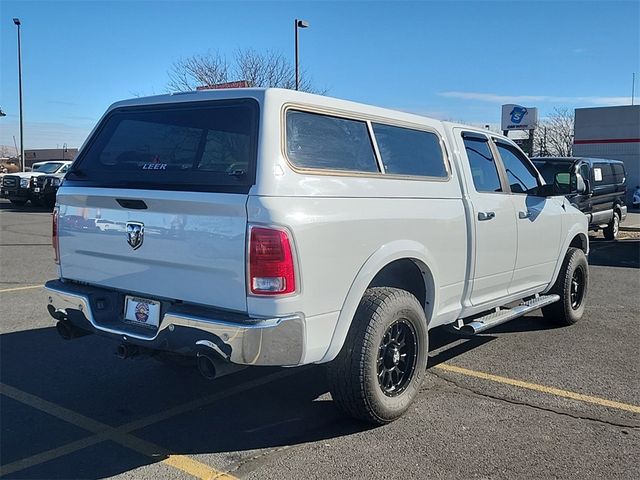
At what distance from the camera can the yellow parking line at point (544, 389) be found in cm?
446

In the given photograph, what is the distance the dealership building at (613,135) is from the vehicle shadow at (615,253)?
14.3 m

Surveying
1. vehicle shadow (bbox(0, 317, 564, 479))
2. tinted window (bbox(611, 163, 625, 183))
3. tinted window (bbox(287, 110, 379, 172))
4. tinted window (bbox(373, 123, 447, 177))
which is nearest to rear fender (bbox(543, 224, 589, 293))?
vehicle shadow (bbox(0, 317, 564, 479))

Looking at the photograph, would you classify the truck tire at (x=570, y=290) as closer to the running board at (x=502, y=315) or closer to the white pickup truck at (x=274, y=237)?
the running board at (x=502, y=315)

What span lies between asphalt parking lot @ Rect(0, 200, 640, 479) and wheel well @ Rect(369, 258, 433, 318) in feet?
2.45

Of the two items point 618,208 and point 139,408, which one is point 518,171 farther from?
point 618,208

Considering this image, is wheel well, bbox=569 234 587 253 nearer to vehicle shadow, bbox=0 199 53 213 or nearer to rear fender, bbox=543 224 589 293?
rear fender, bbox=543 224 589 293

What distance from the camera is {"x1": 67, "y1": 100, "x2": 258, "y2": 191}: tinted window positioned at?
3.53 m

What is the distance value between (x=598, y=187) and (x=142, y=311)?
13400mm

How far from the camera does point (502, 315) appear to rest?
5324 millimetres

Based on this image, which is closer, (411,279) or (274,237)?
(274,237)

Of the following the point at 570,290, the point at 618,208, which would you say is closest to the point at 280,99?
the point at 570,290

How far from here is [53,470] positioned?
3.40m

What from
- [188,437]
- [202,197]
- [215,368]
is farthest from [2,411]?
[202,197]

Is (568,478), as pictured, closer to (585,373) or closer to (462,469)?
(462,469)
